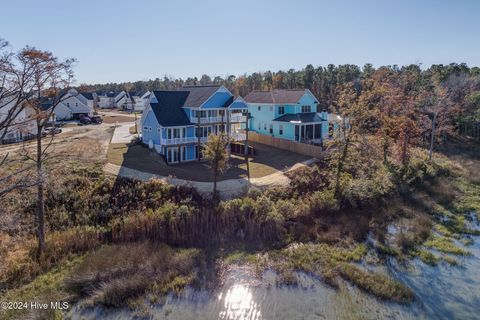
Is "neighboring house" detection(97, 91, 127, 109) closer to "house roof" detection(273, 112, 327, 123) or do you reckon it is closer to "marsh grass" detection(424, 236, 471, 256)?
"house roof" detection(273, 112, 327, 123)

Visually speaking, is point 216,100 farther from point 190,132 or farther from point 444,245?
point 444,245

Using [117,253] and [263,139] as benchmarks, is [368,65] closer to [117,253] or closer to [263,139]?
[263,139]

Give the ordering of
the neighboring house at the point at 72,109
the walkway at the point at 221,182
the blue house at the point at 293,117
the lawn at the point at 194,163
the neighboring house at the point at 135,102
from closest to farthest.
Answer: the walkway at the point at 221,182 → the lawn at the point at 194,163 → the blue house at the point at 293,117 → the neighboring house at the point at 72,109 → the neighboring house at the point at 135,102

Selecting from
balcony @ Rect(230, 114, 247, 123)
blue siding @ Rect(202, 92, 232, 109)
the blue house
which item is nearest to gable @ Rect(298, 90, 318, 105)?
the blue house

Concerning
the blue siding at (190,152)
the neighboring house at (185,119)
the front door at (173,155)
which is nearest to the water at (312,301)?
the front door at (173,155)

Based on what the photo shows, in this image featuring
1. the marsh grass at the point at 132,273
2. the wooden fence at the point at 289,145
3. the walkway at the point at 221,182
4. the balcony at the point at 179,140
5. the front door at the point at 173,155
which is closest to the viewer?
the marsh grass at the point at 132,273

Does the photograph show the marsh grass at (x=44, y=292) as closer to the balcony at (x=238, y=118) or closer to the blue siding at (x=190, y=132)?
the blue siding at (x=190, y=132)

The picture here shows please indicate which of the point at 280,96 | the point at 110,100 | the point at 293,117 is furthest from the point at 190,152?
the point at 110,100
